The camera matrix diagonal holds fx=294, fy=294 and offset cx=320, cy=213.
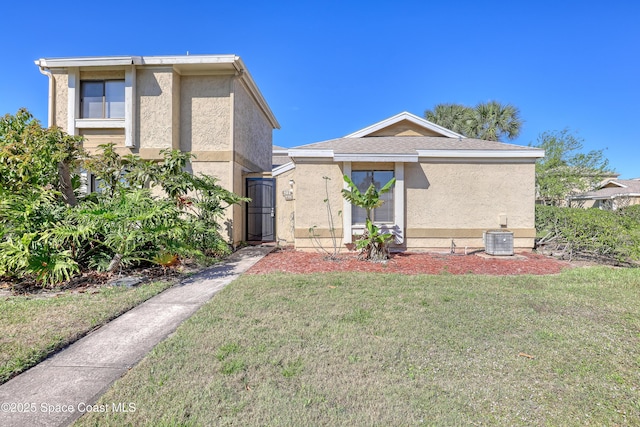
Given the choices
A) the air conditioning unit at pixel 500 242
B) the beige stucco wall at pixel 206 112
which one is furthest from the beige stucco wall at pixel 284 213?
the air conditioning unit at pixel 500 242

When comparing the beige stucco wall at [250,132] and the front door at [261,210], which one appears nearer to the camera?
the beige stucco wall at [250,132]

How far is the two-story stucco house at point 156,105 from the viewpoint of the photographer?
1081cm

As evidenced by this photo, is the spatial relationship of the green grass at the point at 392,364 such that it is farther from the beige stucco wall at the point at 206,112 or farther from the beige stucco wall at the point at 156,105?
the beige stucco wall at the point at 156,105

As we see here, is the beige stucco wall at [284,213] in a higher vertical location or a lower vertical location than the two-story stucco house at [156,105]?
lower

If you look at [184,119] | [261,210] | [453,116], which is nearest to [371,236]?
[261,210]

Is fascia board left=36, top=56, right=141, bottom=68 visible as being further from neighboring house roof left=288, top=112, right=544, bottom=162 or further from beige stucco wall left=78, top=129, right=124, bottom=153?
neighboring house roof left=288, top=112, right=544, bottom=162

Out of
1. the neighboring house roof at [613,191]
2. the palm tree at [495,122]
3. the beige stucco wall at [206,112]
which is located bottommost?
the neighboring house roof at [613,191]

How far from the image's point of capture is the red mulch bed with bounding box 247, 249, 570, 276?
8.21 metres

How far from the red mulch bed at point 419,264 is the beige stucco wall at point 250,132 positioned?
16.6 feet

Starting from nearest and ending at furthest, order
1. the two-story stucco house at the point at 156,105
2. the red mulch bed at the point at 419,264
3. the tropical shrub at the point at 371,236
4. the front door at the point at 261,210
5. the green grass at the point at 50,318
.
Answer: the green grass at the point at 50,318, the red mulch bed at the point at 419,264, the tropical shrub at the point at 371,236, the two-story stucco house at the point at 156,105, the front door at the point at 261,210

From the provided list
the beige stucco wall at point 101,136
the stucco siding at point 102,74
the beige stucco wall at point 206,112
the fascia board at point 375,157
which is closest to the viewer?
the fascia board at point 375,157

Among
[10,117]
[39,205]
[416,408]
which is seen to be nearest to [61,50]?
[10,117]

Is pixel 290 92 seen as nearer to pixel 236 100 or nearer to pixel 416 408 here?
pixel 236 100

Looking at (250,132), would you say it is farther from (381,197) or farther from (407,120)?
(407,120)
